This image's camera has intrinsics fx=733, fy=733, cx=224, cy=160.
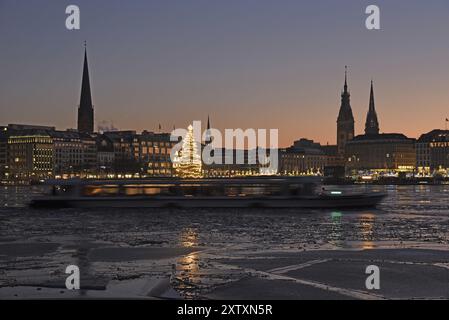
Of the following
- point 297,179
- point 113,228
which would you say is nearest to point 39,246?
point 113,228

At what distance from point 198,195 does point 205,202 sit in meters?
2.41

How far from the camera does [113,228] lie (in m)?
31.6

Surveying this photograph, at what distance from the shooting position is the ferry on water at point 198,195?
50438mm

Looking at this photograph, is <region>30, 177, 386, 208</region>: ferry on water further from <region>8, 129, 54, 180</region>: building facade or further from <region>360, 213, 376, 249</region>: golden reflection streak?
<region>8, 129, 54, 180</region>: building facade

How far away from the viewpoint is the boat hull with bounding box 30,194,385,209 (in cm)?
5019

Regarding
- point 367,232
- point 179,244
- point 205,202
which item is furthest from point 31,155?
point 179,244

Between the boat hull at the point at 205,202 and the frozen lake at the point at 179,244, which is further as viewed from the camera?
the boat hull at the point at 205,202

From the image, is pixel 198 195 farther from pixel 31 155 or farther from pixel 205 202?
pixel 31 155

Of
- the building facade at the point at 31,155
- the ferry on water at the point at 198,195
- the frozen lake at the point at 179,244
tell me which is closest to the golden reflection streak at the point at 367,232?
the frozen lake at the point at 179,244

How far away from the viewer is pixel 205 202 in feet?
168

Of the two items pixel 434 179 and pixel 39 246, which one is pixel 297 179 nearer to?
pixel 39 246

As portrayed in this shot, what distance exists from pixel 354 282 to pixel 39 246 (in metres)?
11.5

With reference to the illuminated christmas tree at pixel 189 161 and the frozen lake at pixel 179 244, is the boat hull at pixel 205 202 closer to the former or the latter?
the frozen lake at pixel 179 244

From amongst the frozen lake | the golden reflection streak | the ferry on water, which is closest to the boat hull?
the ferry on water
